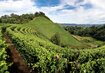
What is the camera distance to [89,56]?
24125mm

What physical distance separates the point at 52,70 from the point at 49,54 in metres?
1.55

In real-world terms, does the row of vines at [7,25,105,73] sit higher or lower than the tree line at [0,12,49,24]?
higher

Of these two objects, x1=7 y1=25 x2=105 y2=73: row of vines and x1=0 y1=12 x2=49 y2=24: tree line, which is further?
x1=0 y1=12 x2=49 y2=24: tree line

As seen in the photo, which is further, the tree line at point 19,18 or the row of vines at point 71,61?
the tree line at point 19,18

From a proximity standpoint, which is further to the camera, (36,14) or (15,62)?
(36,14)

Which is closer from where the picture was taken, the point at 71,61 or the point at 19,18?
the point at 71,61

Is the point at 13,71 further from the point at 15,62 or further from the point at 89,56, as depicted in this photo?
the point at 89,56

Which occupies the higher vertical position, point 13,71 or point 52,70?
point 52,70

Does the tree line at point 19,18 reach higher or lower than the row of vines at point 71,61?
lower

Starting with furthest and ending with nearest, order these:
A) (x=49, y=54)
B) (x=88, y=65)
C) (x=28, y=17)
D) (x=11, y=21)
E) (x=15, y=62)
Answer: (x=28, y=17) < (x=11, y=21) < (x=15, y=62) < (x=49, y=54) < (x=88, y=65)

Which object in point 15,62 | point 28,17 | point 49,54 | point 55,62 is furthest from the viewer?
point 28,17

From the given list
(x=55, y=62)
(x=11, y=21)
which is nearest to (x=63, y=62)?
(x=55, y=62)

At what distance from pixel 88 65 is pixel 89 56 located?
11.3 ft

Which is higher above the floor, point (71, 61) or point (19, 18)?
point (71, 61)
